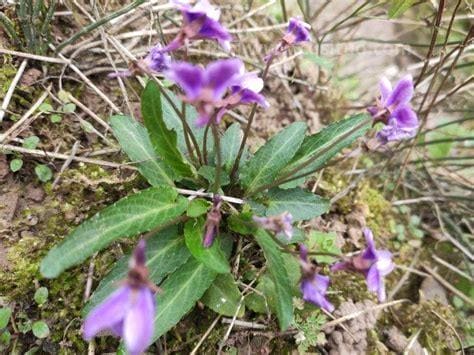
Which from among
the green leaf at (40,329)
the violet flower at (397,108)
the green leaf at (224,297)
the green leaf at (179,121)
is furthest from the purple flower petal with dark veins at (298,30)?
the green leaf at (40,329)

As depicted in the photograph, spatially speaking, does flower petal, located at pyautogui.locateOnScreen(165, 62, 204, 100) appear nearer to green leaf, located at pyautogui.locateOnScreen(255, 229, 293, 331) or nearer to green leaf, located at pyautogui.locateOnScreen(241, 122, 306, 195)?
green leaf, located at pyautogui.locateOnScreen(255, 229, 293, 331)

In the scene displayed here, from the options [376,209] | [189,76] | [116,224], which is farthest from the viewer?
[376,209]

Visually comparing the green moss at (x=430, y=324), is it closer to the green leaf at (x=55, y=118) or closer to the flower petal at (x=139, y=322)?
the flower petal at (x=139, y=322)

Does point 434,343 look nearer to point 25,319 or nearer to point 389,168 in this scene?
point 389,168

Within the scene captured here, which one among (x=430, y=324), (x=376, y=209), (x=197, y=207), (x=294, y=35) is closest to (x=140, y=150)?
(x=197, y=207)

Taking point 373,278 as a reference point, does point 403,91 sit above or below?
above

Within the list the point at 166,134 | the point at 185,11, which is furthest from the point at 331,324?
the point at 185,11

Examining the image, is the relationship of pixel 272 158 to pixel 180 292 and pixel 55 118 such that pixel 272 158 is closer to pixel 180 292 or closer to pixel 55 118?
pixel 180 292
